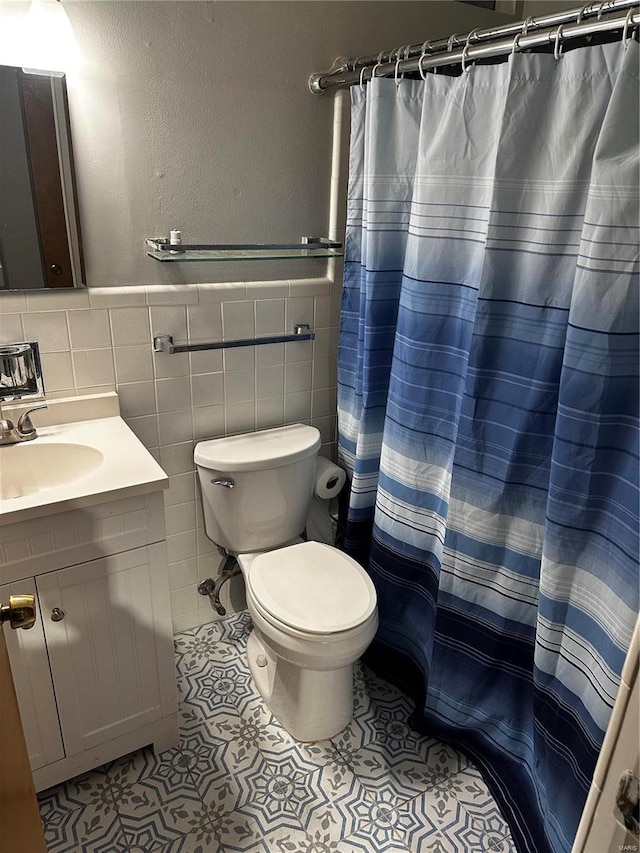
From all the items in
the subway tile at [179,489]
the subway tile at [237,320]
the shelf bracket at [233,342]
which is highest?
the subway tile at [237,320]

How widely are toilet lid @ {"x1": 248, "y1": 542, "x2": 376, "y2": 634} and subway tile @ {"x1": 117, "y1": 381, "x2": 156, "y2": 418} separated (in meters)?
0.56

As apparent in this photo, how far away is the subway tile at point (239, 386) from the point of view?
6.32ft

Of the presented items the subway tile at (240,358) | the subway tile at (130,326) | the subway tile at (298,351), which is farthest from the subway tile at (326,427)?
the subway tile at (130,326)

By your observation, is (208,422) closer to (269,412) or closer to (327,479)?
(269,412)

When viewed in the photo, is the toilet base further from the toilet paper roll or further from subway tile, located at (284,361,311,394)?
subway tile, located at (284,361,311,394)

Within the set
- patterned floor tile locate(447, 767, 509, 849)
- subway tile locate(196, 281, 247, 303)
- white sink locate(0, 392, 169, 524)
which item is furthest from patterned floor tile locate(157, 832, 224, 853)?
subway tile locate(196, 281, 247, 303)

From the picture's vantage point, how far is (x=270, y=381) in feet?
6.57

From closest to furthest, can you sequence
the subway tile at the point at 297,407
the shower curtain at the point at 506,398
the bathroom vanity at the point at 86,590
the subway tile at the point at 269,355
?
the shower curtain at the point at 506,398 < the bathroom vanity at the point at 86,590 < the subway tile at the point at 269,355 < the subway tile at the point at 297,407

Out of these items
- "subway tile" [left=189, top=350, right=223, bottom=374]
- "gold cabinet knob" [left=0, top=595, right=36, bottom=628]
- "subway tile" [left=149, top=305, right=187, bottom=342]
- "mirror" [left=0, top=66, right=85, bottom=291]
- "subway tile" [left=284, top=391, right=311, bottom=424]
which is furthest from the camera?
"subway tile" [left=284, top=391, right=311, bottom=424]

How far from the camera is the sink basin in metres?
1.55

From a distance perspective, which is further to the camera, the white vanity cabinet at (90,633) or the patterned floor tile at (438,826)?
the patterned floor tile at (438,826)

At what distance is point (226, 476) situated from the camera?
182 cm

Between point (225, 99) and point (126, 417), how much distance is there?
93cm

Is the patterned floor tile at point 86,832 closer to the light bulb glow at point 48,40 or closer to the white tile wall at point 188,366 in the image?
the white tile wall at point 188,366
